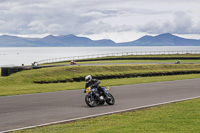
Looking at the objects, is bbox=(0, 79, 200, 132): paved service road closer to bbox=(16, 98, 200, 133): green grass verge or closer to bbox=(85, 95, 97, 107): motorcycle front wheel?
bbox=(85, 95, 97, 107): motorcycle front wheel

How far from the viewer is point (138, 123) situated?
1053 cm

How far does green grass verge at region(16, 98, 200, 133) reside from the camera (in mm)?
9445

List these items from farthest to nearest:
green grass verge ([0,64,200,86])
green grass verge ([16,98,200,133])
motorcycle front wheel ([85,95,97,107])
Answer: green grass verge ([0,64,200,86])
motorcycle front wheel ([85,95,97,107])
green grass verge ([16,98,200,133])

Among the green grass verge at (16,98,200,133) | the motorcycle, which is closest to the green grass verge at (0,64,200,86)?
the motorcycle

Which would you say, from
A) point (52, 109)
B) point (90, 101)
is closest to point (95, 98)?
point (90, 101)

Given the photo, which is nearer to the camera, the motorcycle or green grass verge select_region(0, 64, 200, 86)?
the motorcycle

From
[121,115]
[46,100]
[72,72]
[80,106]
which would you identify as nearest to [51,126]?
[121,115]

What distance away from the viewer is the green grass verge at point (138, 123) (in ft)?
31.0

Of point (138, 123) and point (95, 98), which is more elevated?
point (95, 98)

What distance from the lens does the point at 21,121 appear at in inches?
459

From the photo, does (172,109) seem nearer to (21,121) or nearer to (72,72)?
(21,121)

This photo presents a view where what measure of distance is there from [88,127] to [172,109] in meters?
4.87

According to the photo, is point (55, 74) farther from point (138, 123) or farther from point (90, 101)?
point (138, 123)

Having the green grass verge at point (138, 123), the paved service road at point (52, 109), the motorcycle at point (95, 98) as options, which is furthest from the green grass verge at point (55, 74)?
the green grass verge at point (138, 123)
